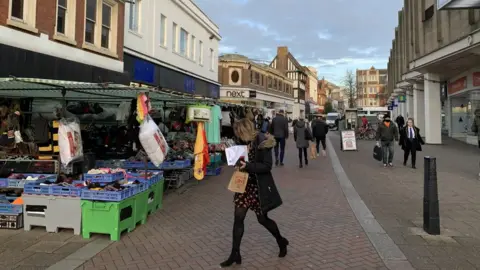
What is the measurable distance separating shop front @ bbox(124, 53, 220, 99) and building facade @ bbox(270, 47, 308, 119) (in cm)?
4348

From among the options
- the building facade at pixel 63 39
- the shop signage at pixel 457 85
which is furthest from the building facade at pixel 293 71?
the building facade at pixel 63 39

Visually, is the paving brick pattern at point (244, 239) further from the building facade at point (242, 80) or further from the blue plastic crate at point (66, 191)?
the building facade at point (242, 80)

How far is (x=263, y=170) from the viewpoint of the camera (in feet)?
13.9

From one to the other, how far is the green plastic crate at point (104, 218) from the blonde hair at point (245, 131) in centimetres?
214

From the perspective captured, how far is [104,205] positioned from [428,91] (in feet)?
70.3

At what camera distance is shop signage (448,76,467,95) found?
21047 millimetres

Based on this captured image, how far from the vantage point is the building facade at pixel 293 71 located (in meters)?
69.3

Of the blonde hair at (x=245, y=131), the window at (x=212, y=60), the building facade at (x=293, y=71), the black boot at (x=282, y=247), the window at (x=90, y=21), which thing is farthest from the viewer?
the building facade at (x=293, y=71)

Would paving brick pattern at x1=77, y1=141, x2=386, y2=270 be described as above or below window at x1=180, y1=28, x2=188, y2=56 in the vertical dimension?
below

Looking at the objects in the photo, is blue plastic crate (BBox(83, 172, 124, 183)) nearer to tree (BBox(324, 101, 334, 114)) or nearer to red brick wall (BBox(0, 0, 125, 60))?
red brick wall (BBox(0, 0, 125, 60))

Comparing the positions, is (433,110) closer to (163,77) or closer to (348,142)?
(348,142)

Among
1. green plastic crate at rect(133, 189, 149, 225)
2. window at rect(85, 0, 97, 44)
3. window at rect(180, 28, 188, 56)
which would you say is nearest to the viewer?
green plastic crate at rect(133, 189, 149, 225)

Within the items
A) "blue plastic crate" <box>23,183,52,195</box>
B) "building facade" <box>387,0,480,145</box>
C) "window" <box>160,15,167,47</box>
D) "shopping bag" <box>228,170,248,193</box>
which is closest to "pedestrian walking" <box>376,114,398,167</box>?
"building facade" <box>387,0,480,145</box>

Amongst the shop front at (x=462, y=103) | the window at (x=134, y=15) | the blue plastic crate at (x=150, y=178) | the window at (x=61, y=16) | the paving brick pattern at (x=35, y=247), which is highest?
the window at (x=134, y=15)
